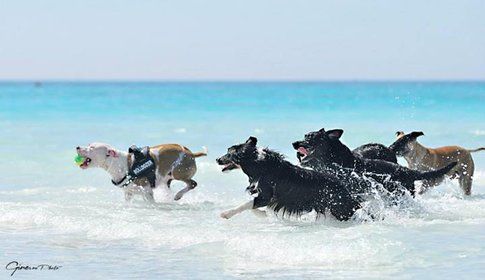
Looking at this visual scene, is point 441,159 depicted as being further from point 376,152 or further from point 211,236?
point 211,236

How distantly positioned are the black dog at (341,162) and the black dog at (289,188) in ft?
1.80

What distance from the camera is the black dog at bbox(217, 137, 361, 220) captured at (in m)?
8.87

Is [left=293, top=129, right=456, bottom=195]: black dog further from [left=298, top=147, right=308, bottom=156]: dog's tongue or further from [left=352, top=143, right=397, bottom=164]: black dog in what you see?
[left=352, top=143, right=397, bottom=164]: black dog

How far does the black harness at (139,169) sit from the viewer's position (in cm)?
1049

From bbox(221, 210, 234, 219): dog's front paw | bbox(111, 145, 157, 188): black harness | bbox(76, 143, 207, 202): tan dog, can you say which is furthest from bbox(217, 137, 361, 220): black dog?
bbox(76, 143, 207, 202): tan dog

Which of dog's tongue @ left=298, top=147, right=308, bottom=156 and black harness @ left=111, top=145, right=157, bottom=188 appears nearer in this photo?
dog's tongue @ left=298, top=147, right=308, bottom=156

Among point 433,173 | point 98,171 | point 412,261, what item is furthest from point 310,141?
point 98,171

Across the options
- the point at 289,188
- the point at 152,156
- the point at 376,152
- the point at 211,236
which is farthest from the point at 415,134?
the point at 211,236

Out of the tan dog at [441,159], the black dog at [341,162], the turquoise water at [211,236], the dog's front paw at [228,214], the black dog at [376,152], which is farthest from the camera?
the tan dog at [441,159]

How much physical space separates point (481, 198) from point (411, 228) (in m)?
2.78

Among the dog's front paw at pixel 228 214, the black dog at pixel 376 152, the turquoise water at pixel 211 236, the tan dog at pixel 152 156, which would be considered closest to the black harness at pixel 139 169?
the tan dog at pixel 152 156

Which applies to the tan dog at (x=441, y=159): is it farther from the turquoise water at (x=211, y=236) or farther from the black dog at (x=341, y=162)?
the black dog at (x=341, y=162)

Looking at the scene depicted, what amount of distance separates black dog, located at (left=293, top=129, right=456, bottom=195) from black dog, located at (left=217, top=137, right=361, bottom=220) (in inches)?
21.6

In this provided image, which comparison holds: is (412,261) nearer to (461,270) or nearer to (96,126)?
(461,270)
